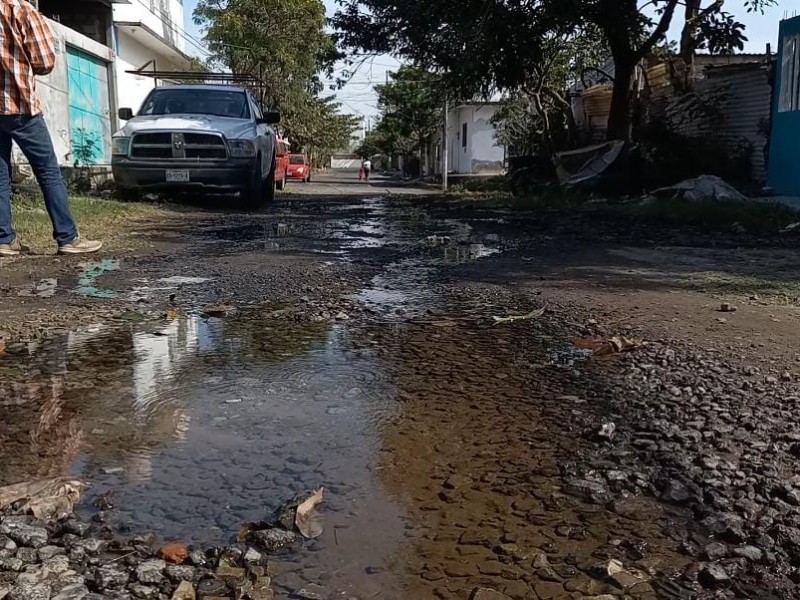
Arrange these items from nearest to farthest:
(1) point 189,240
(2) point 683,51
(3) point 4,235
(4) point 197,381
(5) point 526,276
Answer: (4) point 197,381 < (5) point 526,276 < (3) point 4,235 < (1) point 189,240 < (2) point 683,51

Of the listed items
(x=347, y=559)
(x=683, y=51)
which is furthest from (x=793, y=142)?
(x=347, y=559)

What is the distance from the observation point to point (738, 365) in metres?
3.18

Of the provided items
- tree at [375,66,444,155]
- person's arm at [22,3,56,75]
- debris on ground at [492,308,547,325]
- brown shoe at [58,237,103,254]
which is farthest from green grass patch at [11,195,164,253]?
tree at [375,66,444,155]

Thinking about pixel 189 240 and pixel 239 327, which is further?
pixel 189 240

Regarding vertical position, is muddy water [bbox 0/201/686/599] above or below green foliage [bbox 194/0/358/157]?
below

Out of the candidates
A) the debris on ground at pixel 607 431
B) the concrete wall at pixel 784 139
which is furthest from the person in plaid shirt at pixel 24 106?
the concrete wall at pixel 784 139

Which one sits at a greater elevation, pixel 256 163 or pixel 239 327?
pixel 256 163

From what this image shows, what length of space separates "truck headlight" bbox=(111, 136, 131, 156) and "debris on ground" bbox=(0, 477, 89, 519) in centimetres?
939

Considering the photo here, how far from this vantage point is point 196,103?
11.5 m

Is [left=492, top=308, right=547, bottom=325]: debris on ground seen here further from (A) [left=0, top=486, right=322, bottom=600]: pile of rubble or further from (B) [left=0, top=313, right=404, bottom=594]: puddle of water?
(A) [left=0, top=486, right=322, bottom=600]: pile of rubble

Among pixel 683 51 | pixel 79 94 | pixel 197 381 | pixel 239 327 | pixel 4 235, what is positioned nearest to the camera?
pixel 197 381

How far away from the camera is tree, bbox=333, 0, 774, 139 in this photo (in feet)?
42.8

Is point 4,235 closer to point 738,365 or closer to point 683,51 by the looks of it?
point 738,365

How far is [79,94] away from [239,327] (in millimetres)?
11614
